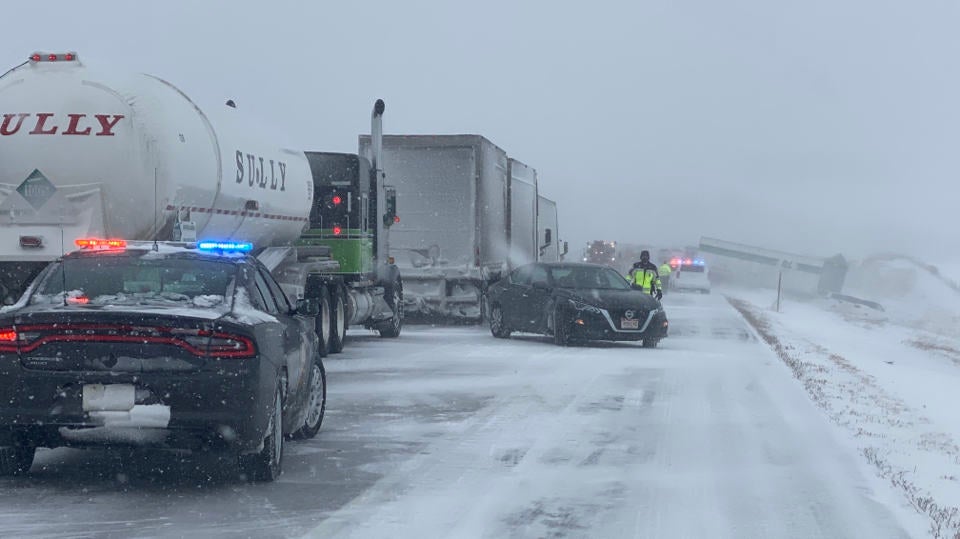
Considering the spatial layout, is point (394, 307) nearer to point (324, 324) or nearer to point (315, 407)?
point (324, 324)

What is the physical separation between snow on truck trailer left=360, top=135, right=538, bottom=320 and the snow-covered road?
453 inches

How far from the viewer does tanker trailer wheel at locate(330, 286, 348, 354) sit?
1964cm

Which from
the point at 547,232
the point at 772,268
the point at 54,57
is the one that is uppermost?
the point at 54,57

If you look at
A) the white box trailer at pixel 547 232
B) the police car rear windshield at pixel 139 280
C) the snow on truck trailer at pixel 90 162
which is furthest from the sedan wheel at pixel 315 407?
the white box trailer at pixel 547 232

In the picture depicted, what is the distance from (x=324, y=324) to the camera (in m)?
19.1

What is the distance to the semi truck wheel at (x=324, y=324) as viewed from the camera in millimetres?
Answer: 18891

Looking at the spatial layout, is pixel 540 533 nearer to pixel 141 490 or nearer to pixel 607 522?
pixel 607 522

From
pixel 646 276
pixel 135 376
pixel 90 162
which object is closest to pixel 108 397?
pixel 135 376

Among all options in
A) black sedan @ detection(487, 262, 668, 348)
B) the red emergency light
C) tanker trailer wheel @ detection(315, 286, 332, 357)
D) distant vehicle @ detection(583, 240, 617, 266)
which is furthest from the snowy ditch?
distant vehicle @ detection(583, 240, 617, 266)

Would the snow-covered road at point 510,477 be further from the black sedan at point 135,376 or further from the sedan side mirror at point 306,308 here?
the sedan side mirror at point 306,308

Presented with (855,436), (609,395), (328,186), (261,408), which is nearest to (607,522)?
(261,408)

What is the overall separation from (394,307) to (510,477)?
14892 millimetres

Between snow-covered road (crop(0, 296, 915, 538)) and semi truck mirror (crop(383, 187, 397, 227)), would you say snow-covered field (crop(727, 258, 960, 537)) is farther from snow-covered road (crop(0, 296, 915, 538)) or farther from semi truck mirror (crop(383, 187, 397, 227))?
semi truck mirror (crop(383, 187, 397, 227))

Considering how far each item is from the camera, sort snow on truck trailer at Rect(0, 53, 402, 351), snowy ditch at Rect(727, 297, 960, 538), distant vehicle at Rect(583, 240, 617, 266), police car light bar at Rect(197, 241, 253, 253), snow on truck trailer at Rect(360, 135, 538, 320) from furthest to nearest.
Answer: distant vehicle at Rect(583, 240, 617, 266) → snow on truck trailer at Rect(360, 135, 538, 320) → snow on truck trailer at Rect(0, 53, 402, 351) → police car light bar at Rect(197, 241, 253, 253) → snowy ditch at Rect(727, 297, 960, 538)
